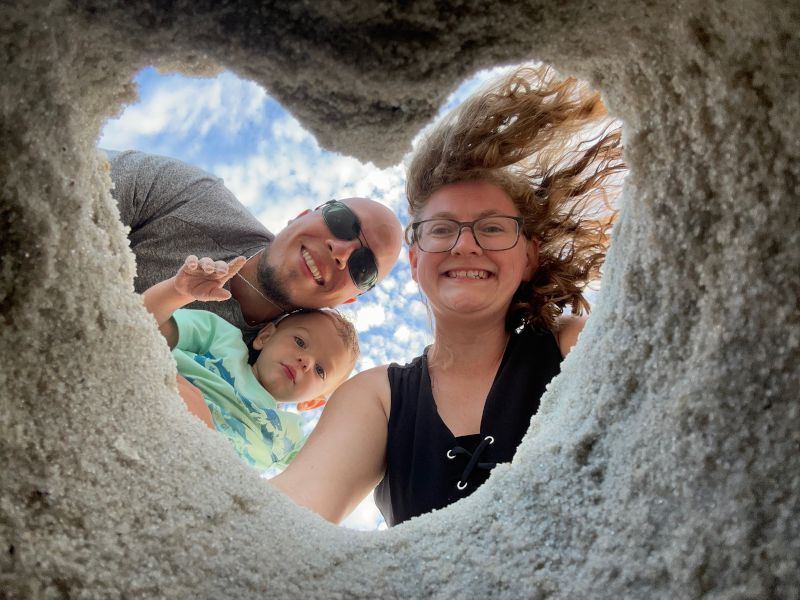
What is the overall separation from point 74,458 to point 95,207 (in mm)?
288

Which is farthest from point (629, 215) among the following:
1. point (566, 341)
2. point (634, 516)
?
point (566, 341)

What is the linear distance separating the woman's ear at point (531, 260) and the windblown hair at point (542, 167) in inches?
0.7

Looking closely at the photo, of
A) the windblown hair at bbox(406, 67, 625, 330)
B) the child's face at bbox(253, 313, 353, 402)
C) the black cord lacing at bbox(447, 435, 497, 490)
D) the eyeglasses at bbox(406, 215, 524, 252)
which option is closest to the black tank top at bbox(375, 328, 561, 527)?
the black cord lacing at bbox(447, 435, 497, 490)

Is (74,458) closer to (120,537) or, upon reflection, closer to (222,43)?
(120,537)

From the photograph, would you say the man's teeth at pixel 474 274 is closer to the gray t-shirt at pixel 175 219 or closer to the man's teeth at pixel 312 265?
the man's teeth at pixel 312 265

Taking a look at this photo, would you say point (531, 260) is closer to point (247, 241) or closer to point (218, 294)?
point (218, 294)

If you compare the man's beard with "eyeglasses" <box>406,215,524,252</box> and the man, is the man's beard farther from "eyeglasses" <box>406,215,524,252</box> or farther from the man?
"eyeglasses" <box>406,215,524,252</box>

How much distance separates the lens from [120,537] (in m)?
0.59

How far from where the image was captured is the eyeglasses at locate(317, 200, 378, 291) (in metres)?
2.20

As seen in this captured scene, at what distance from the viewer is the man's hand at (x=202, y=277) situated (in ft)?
4.78

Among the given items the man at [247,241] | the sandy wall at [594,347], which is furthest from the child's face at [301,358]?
the sandy wall at [594,347]

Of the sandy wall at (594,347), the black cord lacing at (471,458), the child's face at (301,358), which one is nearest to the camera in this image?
the sandy wall at (594,347)

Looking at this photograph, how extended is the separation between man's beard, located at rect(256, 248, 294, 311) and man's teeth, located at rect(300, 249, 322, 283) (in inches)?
4.9

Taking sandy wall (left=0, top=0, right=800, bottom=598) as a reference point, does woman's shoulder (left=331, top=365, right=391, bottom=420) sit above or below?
above
